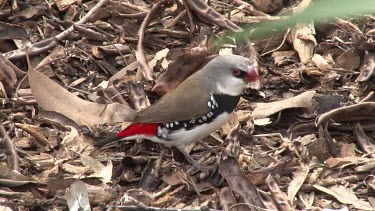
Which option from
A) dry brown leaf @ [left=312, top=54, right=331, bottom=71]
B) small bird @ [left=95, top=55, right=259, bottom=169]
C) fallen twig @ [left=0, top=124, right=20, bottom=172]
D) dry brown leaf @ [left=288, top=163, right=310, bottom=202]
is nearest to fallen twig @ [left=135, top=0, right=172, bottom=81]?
small bird @ [left=95, top=55, right=259, bottom=169]

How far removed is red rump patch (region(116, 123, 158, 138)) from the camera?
3617mm

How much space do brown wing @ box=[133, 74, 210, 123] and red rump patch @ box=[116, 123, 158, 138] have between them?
4 centimetres


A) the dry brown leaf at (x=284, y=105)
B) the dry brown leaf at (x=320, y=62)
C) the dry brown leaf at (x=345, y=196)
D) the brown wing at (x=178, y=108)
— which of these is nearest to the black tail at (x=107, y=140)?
the brown wing at (x=178, y=108)

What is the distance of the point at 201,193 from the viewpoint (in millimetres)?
3414

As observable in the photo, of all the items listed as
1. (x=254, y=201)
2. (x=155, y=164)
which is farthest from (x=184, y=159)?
(x=254, y=201)

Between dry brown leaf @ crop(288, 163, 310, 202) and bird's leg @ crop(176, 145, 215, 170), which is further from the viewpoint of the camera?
bird's leg @ crop(176, 145, 215, 170)

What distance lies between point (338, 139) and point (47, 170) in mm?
1753

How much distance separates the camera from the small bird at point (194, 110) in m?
3.62

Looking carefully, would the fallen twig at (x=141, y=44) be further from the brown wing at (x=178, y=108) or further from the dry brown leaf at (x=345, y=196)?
the dry brown leaf at (x=345, y=196)

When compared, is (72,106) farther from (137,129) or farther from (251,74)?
(251,74)

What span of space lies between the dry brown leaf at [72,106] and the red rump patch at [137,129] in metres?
0.30

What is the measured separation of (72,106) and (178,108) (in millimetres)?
797

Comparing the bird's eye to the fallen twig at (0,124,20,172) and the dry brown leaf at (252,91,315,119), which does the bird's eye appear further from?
the fallen twig at (0,124,20,172)

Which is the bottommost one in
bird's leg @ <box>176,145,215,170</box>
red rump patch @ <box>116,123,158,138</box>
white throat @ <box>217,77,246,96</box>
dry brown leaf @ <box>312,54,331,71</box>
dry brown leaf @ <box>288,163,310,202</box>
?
bird's leg @ <box>176,145,215,170</box>
